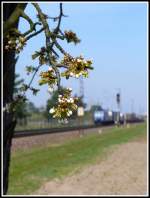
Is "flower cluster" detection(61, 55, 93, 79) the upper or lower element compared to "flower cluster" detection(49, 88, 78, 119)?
upper

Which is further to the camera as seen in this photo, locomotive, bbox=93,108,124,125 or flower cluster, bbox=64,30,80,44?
locomotive, bbox=93,108,124,125

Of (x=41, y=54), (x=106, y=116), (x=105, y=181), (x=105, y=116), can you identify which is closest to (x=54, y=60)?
(x=41, y=54)

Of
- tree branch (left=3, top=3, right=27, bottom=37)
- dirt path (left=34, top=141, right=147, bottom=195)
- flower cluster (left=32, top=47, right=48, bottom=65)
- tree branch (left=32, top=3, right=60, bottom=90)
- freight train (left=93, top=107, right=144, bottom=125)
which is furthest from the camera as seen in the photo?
freight train (left=93, top=107, right=144, bottom=125)

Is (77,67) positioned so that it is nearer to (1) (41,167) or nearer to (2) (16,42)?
(2) (16,42)

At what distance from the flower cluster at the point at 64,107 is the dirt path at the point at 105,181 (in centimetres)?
1473

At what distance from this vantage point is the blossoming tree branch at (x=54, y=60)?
11.0ft

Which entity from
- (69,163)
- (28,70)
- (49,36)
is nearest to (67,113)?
(49,36)

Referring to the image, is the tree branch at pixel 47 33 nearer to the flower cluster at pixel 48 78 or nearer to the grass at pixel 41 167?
the flower cluster at pixel 48 78

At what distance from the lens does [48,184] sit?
19.9 meters

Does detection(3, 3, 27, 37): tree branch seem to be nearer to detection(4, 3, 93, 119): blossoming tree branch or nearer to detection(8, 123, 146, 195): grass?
detection(4, 3, 93, 119): blossoming tree branch

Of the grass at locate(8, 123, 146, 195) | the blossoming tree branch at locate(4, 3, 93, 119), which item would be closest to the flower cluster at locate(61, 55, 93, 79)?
the blossoming tree branch at locate(4, 3, 93, 119)

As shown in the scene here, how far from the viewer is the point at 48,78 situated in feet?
11.2

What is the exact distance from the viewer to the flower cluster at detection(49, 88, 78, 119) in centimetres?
331

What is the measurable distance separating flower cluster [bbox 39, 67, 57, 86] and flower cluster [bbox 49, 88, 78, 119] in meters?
0.09
